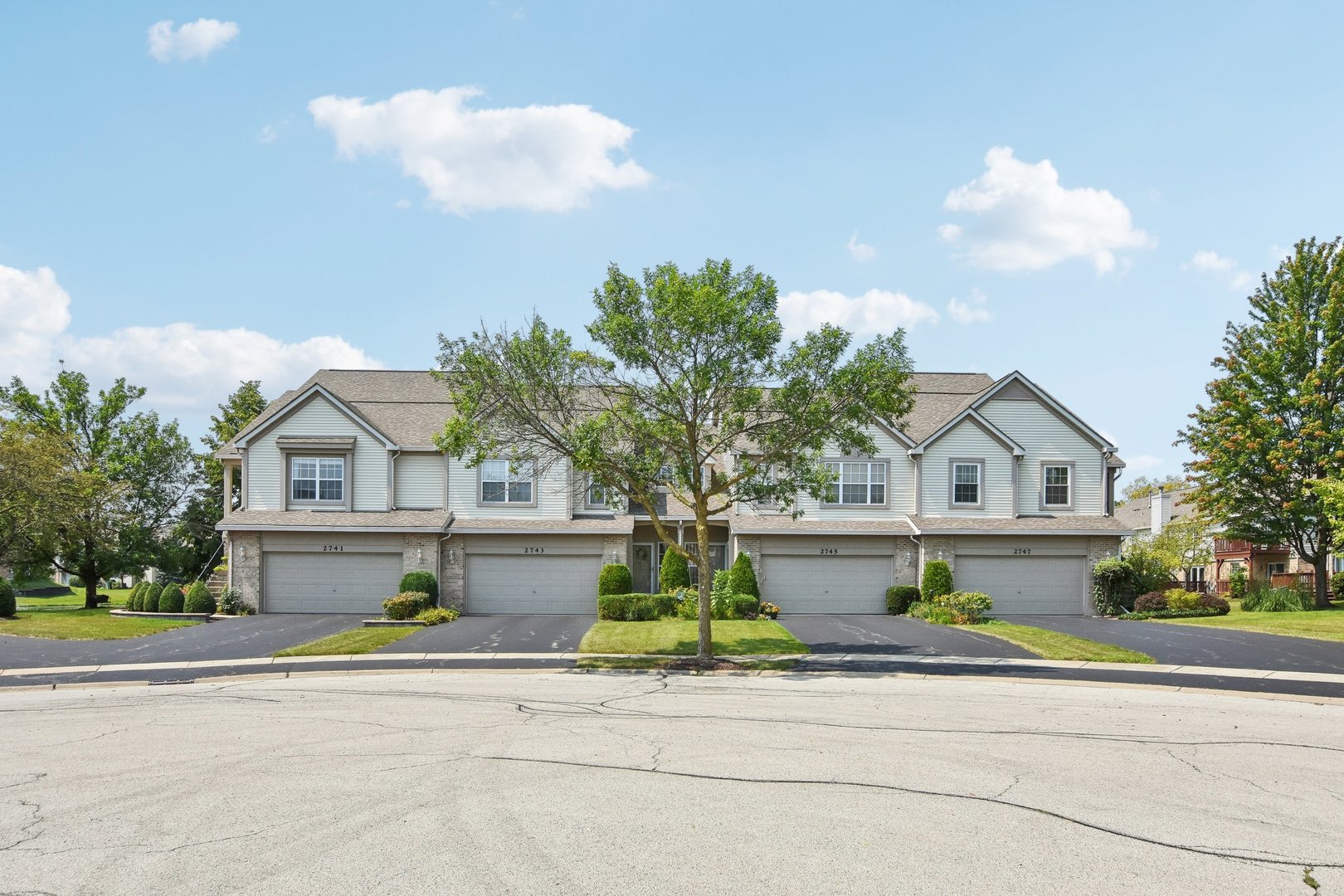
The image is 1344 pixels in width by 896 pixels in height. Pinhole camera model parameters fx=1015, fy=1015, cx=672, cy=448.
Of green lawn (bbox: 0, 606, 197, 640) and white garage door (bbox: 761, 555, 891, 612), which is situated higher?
white garage door (bbox: 761, 555, 891, 612)

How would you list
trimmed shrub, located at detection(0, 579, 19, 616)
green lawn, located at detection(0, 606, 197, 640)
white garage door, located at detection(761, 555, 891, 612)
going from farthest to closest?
1. white garage door, located at detection(761, 555, 891, 612)
2. trimmed shrub, located at detection(0, 579, 19, 616)
3. green lawn, located at detection(0, 606, 197, 640)

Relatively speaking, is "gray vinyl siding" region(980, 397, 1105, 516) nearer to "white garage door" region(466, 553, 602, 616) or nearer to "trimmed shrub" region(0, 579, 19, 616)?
"white garage door" region(466, 553, 602, 616)

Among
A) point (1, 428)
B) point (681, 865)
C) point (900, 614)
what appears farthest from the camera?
point (1, 428)

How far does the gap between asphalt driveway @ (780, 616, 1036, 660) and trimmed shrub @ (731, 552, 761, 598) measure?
4.80ft

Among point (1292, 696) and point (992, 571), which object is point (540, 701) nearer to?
point (1292, 696)

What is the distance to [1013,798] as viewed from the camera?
30.9ft

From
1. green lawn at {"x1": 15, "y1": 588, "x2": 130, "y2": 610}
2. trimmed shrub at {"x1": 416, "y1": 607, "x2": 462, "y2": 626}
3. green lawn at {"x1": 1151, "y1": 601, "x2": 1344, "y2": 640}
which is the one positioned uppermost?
trimmed shrub at {"x1": 416, "y1": 607, "x2": 462, "y2": 626}

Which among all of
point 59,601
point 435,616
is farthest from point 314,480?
point 59,601

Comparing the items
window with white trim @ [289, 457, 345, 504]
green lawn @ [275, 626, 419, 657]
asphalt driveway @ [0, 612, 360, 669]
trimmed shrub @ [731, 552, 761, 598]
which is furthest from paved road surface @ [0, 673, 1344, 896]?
window with white trim @ [289, 457, 345, 504]

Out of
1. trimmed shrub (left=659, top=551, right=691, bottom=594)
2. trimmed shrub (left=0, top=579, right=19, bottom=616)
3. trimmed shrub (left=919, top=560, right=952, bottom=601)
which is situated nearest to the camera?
trimmed shrub (left=919, top=560, right=952, bottom=601)

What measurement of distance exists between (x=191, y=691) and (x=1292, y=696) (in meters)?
19.8

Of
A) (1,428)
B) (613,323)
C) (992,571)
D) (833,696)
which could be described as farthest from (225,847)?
(1,428)

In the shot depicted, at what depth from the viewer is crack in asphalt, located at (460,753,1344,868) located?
7.72 m

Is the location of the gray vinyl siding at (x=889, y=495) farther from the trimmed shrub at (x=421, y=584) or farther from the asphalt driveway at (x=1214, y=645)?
the trimmed shrub at (x=421, y=584)
